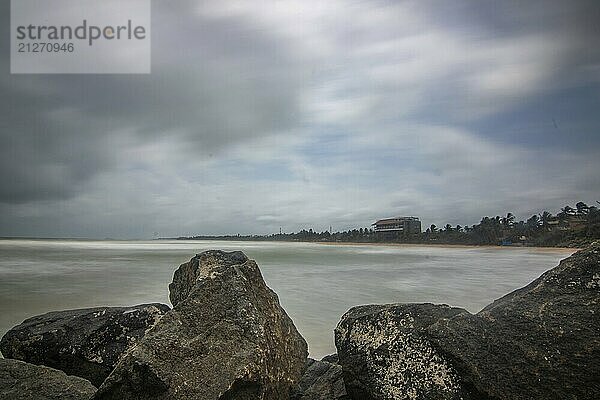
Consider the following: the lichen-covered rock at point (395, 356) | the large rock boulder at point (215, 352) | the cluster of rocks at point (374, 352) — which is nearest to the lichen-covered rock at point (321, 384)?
the cluster of rocks at point (374, 352)

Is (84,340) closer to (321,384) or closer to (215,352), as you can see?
(215,352)

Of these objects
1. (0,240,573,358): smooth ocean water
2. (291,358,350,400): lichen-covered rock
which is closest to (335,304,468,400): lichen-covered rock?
(291,358,350,400): lichen-covered rock

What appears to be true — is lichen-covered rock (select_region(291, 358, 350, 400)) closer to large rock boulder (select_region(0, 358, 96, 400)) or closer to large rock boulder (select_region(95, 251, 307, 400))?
large rock boulder (select_region(95, 251, 307, 400))

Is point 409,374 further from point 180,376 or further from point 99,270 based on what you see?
point 99,270

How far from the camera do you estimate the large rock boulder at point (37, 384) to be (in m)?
3.77

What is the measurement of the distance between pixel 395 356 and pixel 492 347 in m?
0.65

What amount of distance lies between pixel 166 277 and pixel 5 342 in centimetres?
1505

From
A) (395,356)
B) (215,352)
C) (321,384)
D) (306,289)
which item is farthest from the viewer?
(306,289)

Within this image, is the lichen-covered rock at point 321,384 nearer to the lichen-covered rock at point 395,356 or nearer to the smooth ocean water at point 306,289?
the lichen-covered rock at point 395,356

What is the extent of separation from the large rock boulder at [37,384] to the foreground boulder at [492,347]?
1.99m

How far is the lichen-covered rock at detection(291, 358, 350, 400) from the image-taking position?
411 cm

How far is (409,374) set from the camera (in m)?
3.57

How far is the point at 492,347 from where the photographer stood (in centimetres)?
349

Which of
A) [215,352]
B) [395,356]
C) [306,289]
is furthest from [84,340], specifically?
[306,289]
